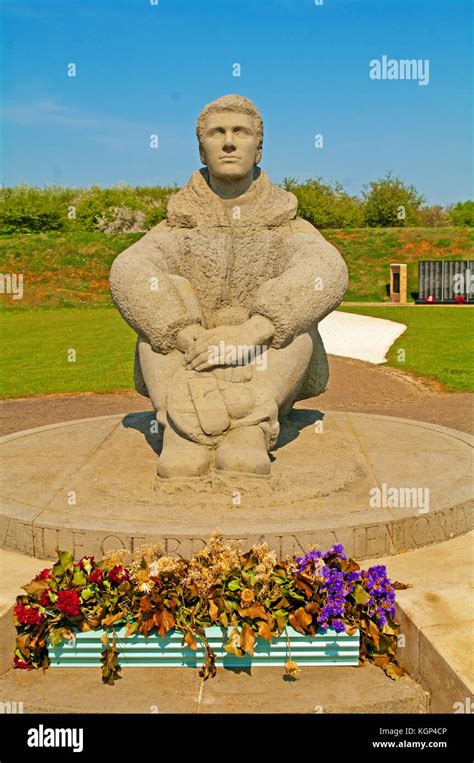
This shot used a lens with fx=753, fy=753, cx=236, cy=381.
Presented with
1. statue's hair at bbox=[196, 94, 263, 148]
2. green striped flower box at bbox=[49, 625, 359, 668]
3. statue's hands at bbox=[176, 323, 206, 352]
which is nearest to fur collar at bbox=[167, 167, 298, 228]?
statue's hair at bbox=[196, 94, 263, 148]

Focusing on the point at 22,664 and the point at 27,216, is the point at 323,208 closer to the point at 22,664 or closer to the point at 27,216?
the point at 27,216

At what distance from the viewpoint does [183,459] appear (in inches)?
169

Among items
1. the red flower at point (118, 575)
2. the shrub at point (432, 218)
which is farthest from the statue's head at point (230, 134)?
the shrub at point (432, 218)

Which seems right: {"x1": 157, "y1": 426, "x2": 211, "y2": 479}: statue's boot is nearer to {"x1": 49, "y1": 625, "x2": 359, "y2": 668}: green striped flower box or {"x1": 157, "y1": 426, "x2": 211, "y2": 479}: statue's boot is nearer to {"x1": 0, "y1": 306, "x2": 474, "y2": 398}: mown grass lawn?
{"x1": 49, "y1": 625, "x2": 359, "y2": 668}: green striped flower box

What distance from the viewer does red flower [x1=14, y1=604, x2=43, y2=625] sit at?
10.1 feet

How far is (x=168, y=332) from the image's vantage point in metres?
4.63

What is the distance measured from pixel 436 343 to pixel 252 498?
11564 mm

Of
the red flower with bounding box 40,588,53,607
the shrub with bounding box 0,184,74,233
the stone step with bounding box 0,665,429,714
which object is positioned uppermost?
the shrub with bounding box 0,184,74,233

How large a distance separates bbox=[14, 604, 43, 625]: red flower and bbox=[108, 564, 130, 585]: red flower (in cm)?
32

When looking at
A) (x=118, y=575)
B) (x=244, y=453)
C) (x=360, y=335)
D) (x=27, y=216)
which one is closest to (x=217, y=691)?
(x=118, y=575)

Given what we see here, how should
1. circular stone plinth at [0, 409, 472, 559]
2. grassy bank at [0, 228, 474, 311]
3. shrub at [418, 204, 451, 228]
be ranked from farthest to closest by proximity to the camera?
shrub at [418, 204, 451, 228], grassy bank at [0, 228, 474, 311], circular stone plinth at [0, 409, 472, 559]

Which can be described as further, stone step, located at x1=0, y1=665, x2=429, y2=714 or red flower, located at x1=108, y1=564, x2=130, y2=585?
red flower, located at x1=108, y1=564, x2=130, y2=585

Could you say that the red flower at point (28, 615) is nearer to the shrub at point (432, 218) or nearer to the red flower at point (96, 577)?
the red flower at point (96, 577)

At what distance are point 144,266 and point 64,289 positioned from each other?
23.7 m
